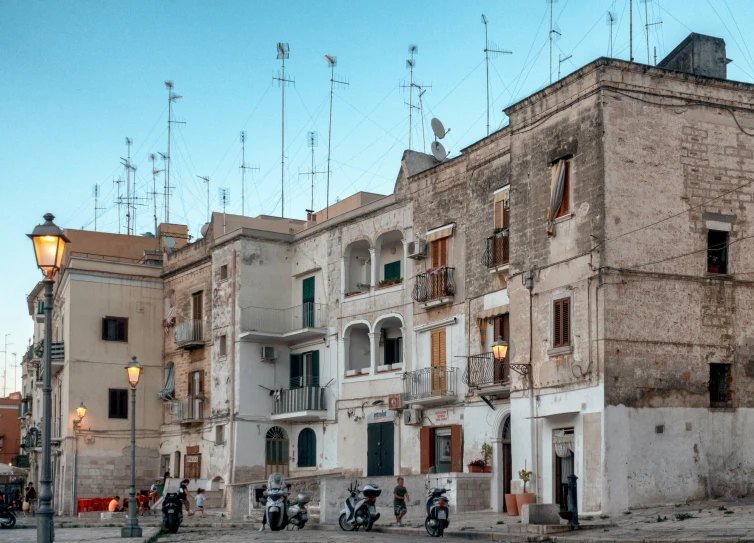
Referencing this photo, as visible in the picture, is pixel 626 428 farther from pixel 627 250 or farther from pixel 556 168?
pixel 556 168

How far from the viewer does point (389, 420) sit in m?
34.0

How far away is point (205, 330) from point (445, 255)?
1320 cm

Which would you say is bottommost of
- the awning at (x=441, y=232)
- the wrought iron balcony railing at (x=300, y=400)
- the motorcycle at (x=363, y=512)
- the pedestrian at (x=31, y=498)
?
the pedestrian at (x=31, y=498)

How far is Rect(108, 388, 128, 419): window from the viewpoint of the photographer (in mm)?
44250

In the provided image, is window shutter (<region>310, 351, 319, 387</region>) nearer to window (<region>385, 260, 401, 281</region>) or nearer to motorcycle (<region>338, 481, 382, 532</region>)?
window (<region>385, 260, 401, 281</region>)

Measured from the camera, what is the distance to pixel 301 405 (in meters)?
37.1

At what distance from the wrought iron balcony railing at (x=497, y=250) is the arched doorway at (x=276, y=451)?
1238 cm

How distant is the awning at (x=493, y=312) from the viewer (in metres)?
29.2

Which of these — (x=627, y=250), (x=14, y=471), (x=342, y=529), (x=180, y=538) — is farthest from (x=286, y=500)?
(x=14, y=471)

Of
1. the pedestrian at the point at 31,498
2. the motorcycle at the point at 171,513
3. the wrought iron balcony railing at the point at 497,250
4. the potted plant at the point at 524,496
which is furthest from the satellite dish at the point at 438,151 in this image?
the pedestrian at the point at 31,498

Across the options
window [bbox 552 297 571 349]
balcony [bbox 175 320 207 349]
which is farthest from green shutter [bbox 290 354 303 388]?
window [bbox 552 297 571 349]

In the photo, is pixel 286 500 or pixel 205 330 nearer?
pixel 286 500

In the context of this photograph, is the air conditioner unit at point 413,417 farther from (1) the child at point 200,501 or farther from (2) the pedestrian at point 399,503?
(1) the child at point 200,501

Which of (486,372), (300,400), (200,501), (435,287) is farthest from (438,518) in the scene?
(200,501)
